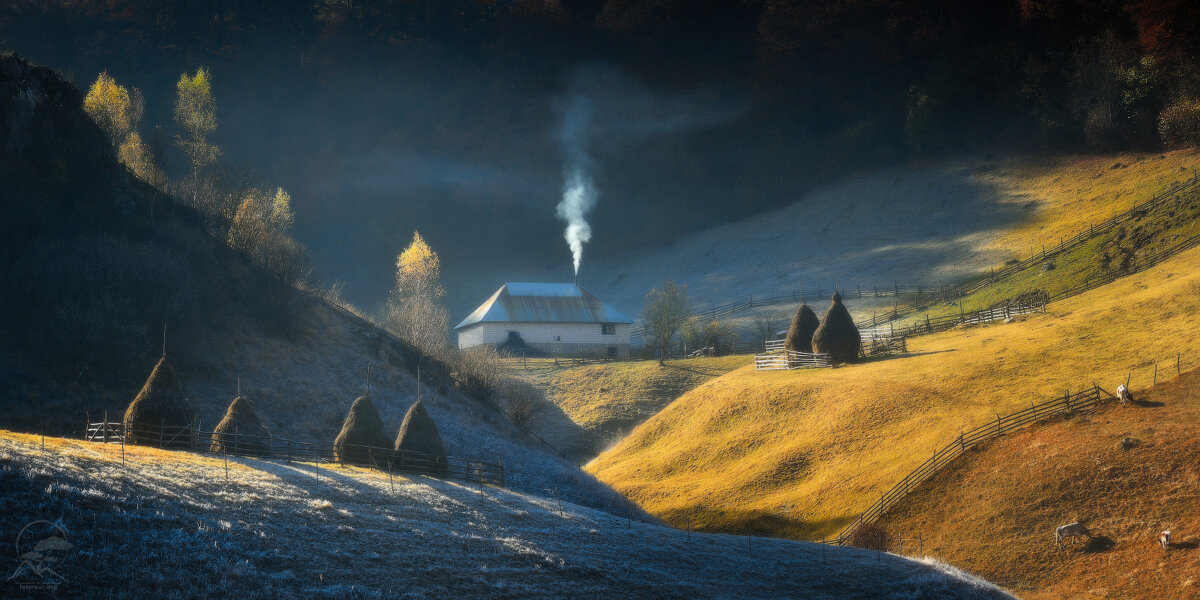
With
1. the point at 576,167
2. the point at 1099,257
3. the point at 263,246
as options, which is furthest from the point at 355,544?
the point at 576,167

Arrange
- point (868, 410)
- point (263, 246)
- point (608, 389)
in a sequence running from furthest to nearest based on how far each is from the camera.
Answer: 1. point (608, 389)
2. point (263, 246)
3. point (868, 410)

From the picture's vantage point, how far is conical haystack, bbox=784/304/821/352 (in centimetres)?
6606

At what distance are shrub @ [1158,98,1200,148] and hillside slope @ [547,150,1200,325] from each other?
219cm

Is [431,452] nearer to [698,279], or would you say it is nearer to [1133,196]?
[1133,196]

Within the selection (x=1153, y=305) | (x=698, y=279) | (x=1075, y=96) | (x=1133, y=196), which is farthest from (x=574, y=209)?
(x=1153, y=305)

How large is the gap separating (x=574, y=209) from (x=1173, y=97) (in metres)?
77.1

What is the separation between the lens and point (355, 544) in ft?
75.4

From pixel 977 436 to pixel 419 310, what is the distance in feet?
172

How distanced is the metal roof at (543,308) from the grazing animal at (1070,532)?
2548 inches

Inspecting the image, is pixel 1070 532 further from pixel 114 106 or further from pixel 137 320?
pixel 114 106

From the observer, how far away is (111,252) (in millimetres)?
42969

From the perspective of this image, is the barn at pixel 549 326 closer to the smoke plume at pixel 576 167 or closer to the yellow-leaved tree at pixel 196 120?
the yellow-leaved tree at pixel 196 120

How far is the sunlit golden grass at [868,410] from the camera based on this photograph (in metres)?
43.4
